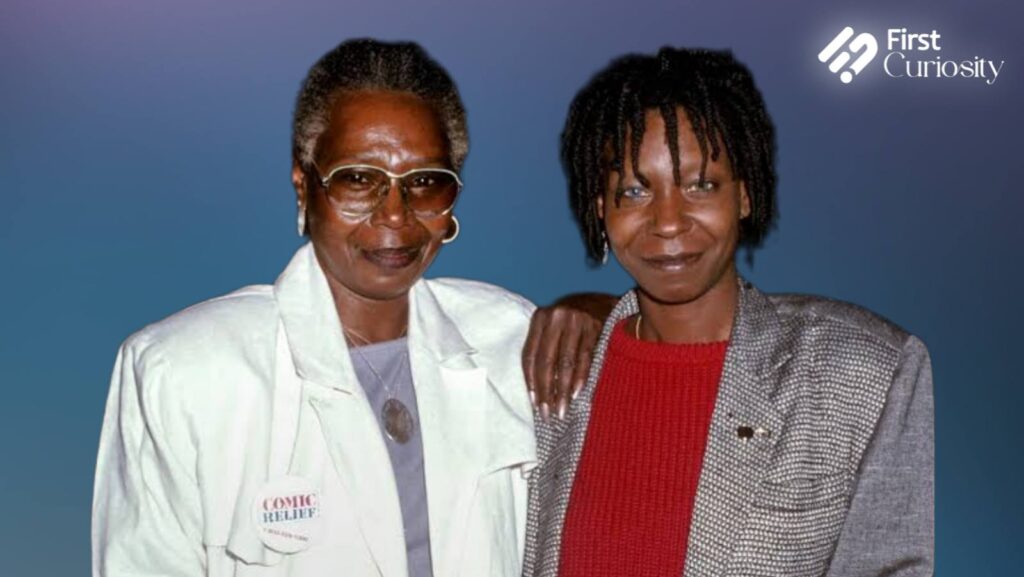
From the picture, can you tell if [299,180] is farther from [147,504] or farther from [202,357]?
[147,504]

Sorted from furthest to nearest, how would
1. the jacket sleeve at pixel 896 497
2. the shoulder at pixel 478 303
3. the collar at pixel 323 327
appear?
1. the shoulder at pixel 478 303
2. the collar at pixel 323 327
3. the jacket sleeve at pixel 896 497

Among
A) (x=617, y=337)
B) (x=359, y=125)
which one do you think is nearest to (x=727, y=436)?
(x=617, y=337)

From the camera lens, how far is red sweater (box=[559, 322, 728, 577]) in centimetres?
240

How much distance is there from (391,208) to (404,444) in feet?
1.28

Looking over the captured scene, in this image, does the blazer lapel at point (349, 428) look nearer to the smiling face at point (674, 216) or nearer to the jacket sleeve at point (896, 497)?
the smiling face at point (674, 216)

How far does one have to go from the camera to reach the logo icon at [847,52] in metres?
4.08

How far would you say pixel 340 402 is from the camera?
2441 millimetres

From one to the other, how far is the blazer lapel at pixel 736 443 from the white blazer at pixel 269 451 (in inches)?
13.5

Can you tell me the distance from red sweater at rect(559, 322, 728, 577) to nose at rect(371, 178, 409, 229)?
1.51ft

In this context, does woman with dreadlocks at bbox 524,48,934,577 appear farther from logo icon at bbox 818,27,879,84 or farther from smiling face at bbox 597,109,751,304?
logo icon at bbox 818,27,879,84

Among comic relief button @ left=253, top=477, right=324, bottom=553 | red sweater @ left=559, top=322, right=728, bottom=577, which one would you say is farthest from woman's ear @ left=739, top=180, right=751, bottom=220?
comic relief button @ left=253, top=477, right=324, bottom=553

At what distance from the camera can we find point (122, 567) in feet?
7.74

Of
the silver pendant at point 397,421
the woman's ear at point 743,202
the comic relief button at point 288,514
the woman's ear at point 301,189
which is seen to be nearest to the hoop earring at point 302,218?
the woman's ear at point 301,189

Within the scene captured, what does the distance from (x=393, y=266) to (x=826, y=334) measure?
709 mm
